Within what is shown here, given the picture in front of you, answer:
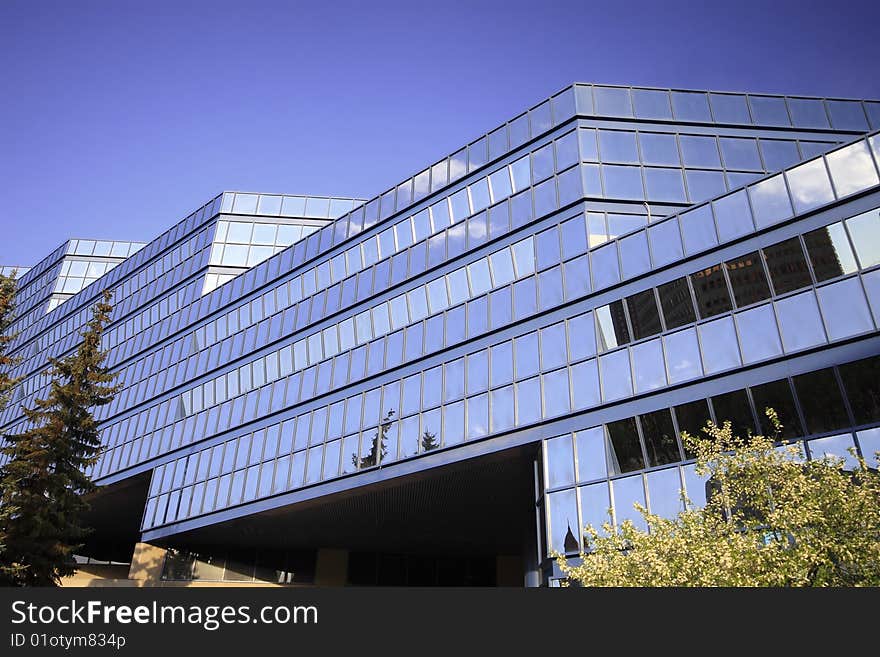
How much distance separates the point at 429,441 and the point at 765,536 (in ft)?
43.8

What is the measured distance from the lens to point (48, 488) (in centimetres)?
2620

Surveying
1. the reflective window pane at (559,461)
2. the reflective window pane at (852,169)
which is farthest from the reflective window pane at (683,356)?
the reflective window pane at (852,169)

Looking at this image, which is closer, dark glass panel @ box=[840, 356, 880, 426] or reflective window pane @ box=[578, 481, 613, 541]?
dark glass panel @ box=[840, 356, 880, 426]

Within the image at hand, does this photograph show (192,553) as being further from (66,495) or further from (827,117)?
(827,117)

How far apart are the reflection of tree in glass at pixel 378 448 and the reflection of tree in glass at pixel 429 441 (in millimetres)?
1879

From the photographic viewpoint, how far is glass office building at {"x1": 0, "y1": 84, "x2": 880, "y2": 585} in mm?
19234

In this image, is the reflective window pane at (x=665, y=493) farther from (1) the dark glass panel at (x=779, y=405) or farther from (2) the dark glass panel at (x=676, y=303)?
(2) the dark glass panel at (x=676, y=303)

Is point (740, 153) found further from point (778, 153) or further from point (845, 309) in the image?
point (845, 309)

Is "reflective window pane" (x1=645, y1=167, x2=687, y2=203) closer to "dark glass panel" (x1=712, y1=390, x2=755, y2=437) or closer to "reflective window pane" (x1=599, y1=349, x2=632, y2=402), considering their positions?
"reflective window pane" (x1=599, y1=349, x2=632, y2=402)

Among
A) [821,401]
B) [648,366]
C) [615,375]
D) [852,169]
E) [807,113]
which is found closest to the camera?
[821,401]

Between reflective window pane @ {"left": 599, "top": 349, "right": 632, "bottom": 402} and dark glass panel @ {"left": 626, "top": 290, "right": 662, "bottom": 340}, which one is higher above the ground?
dark glass panel @ {"left": 626, "top": 290, "right": 662, "bottom": 340}

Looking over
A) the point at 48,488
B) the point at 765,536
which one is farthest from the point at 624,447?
the point at 48,488

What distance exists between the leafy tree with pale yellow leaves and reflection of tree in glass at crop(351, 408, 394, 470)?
43.9 feet

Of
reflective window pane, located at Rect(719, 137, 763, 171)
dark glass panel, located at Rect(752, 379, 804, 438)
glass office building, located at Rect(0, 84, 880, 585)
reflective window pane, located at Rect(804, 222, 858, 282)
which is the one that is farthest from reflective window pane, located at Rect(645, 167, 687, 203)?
dark glass panel, located at Rect(752, 379, 804, 438)
